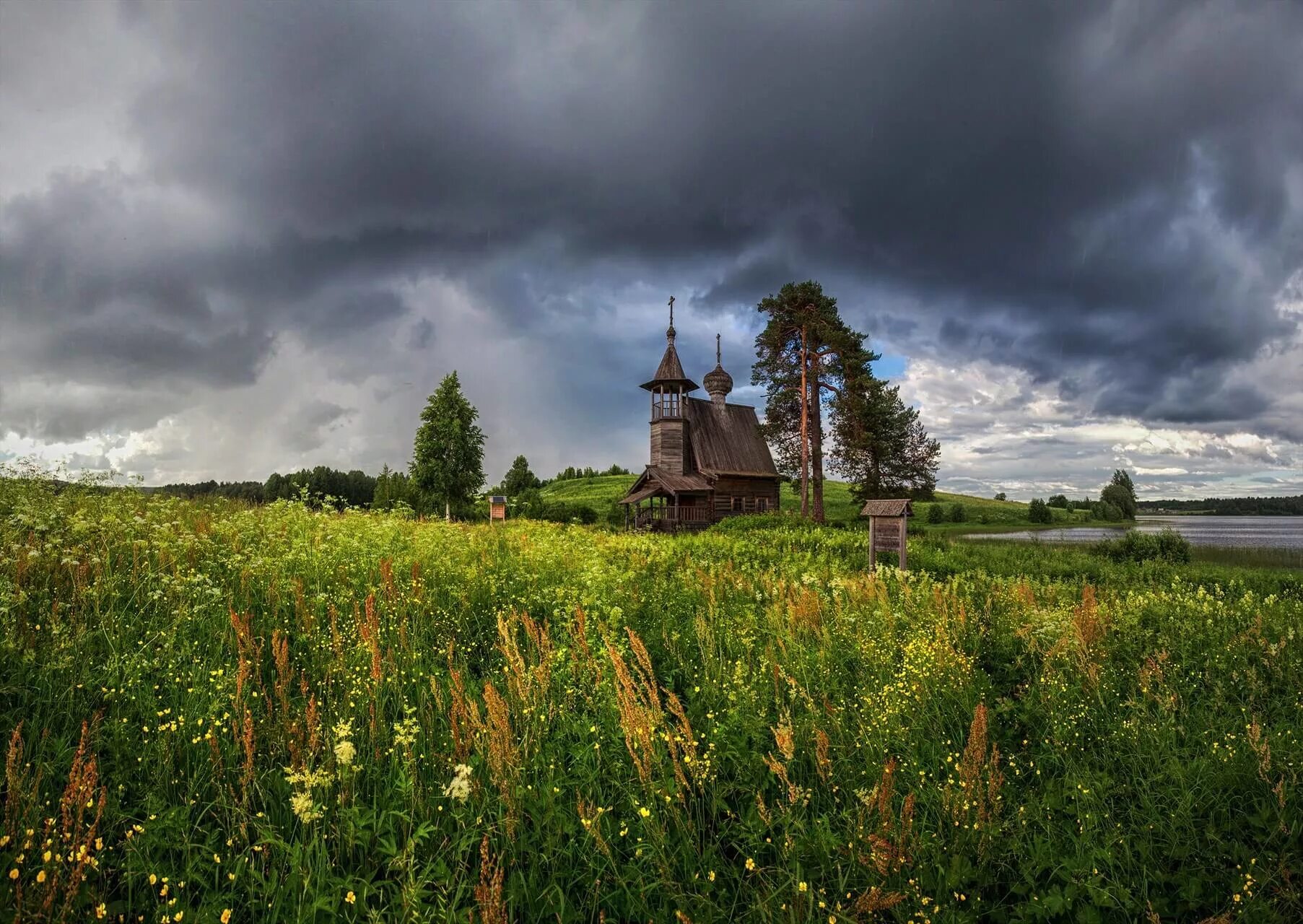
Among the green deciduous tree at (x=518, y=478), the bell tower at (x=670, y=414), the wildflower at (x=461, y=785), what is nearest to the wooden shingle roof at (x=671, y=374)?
the bell tower at (x=670, y=414)

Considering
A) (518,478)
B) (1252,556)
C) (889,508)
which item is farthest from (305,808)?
(518,478)

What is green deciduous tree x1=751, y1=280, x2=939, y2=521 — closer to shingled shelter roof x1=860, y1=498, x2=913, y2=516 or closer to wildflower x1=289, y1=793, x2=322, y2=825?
shingled shelter roof x1=860, y1=498, x2=913, y2=516

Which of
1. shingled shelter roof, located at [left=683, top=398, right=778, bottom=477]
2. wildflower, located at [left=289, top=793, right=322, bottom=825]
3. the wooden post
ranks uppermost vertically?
shingled shelter roof, located at [left=683, top=398, right=778, bottom=477]

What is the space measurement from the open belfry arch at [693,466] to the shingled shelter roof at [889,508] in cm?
2094

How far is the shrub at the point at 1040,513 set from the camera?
5804cm

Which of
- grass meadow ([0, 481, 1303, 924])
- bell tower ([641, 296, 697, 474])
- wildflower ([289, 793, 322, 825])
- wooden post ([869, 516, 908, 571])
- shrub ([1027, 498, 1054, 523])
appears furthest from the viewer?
shrub ([1027, 498, 1054, 523])

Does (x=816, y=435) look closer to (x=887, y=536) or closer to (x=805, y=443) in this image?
(x=805, y=443)

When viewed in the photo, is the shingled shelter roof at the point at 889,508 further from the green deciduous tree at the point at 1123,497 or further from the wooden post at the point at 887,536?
the green deciduous tree at the point at 1123,497

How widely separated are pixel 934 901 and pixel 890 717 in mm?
1486

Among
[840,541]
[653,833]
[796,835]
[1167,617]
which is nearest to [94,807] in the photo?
[653,833]

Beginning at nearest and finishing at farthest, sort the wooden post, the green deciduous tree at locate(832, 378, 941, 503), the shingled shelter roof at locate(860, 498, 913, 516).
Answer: the wooden post
the shingled shelter roof at locate(860, 498, 913, 516)
the green deciduous tree at locate(832, 378, 941, 503)

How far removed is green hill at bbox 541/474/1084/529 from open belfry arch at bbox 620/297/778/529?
676 cm

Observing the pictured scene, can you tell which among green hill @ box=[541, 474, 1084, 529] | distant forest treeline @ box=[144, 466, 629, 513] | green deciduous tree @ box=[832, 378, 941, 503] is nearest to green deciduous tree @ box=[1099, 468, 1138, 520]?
green hill @ box=[541, 474, 1084, 529]

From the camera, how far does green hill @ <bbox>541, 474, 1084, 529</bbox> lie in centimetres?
5322
